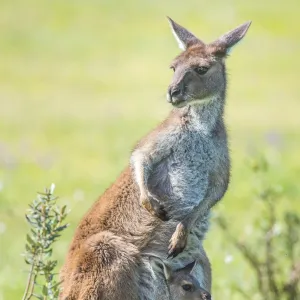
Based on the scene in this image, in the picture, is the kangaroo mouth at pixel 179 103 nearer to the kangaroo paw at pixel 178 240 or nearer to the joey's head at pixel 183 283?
the kangaroo paw at pixel 178 240

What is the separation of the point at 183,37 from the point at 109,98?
602 inches

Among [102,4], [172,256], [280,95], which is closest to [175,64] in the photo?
[172,256]

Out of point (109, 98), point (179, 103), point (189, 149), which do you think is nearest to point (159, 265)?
point (189, 149)

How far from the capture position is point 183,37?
6.36 metres

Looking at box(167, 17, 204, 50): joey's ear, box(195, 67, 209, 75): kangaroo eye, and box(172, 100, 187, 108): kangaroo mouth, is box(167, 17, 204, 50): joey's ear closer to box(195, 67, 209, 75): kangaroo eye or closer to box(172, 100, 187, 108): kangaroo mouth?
box(195, 67, 209, 75): kangaroo eye

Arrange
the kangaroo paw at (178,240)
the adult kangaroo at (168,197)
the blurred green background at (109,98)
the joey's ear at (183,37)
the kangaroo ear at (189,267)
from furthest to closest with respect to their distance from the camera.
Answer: the blurred green background at (109,98) → the joey's ear at (183,37) → the kangaroo ear at (189,267) → the kangaroo paw at (178,240) → the adult kangaroo at (168,197)

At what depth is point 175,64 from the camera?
615 cm

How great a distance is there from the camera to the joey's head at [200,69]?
5.98 metres

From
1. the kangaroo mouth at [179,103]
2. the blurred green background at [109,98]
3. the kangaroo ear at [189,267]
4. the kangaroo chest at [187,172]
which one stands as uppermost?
the blurred green background at [109,98]

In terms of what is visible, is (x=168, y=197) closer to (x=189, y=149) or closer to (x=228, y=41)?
(x=189, y=149)

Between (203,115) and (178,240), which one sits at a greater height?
(203,115)

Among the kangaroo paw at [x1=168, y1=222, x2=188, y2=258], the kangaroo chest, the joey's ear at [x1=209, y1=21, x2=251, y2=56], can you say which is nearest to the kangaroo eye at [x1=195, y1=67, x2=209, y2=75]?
the joey's ear at [x1=209, y1=21, x2=251, y2=56]

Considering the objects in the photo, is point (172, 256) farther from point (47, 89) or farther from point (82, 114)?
point (47, 89)

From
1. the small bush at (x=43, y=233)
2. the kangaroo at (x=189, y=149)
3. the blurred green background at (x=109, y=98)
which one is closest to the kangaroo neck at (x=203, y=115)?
the kangaroo at (x=189, y=149)
